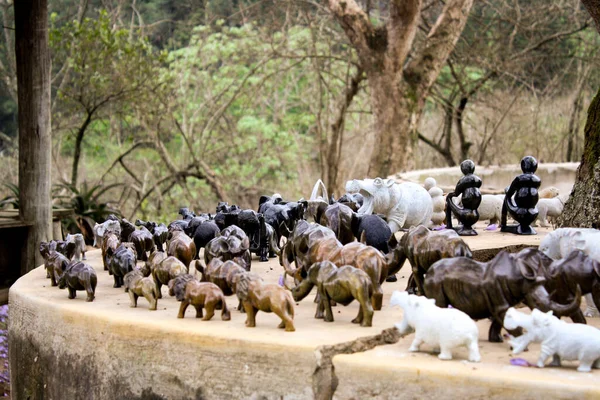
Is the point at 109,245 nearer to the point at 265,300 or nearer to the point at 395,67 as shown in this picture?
the point at 265,300

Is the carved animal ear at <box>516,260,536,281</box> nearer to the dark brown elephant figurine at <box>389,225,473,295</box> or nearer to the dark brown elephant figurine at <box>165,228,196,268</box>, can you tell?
the dark brown elephant figurine at <box>389,225,473,295</box>

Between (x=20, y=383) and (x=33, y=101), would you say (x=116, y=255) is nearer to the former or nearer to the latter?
(x=20, y=383)

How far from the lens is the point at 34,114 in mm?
7539

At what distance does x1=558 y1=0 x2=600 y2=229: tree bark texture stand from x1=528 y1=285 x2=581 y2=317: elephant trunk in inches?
68.3

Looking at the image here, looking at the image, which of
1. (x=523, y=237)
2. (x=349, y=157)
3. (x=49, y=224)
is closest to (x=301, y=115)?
(x=349, y=157)

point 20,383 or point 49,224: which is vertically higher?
point 49,224

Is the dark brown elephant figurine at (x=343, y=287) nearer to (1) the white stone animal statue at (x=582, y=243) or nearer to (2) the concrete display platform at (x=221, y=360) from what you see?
(2) the concrete display platform at (x=221, y=360)

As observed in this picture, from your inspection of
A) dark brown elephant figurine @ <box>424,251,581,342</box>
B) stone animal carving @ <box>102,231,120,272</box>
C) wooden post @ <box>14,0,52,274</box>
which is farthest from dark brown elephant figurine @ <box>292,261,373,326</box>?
wooden post @ <box>14,0,52,274</box>

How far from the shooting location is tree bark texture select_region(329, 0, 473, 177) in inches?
429

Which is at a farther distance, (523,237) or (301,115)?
(301,115)

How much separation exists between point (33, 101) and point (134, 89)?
5.14m

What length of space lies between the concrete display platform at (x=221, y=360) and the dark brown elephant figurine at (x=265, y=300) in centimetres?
6

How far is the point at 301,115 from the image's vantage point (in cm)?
1781

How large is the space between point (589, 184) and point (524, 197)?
77 cm
